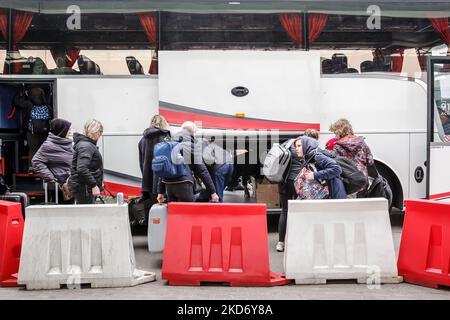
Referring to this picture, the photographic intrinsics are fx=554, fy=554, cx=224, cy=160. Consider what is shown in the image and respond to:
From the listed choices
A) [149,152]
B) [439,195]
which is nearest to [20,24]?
[149,152]

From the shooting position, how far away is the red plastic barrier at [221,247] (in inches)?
240

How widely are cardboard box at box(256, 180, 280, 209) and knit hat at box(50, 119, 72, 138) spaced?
3.33 m

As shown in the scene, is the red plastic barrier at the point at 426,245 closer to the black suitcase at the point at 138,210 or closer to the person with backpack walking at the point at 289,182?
the person with backpack walking at the point at 289,182

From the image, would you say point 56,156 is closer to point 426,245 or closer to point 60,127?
point 60,127

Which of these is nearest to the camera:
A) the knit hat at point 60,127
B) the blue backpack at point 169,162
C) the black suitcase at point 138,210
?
the blue backpack at point 169,162

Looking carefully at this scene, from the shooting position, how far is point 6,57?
898 centimetres

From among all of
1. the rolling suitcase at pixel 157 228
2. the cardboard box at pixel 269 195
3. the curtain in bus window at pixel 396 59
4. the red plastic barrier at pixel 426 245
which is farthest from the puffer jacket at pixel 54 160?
the curtain in bus window at pixel 396 59

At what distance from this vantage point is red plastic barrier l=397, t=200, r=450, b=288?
596 cm

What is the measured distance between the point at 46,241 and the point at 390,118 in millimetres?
5988

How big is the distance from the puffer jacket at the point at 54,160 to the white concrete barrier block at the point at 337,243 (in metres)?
3.77

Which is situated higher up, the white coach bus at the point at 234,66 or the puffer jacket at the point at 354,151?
the white coach bus at the point at 234,66

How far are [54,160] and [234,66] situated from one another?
3.21 metres

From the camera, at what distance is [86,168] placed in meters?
7.50
